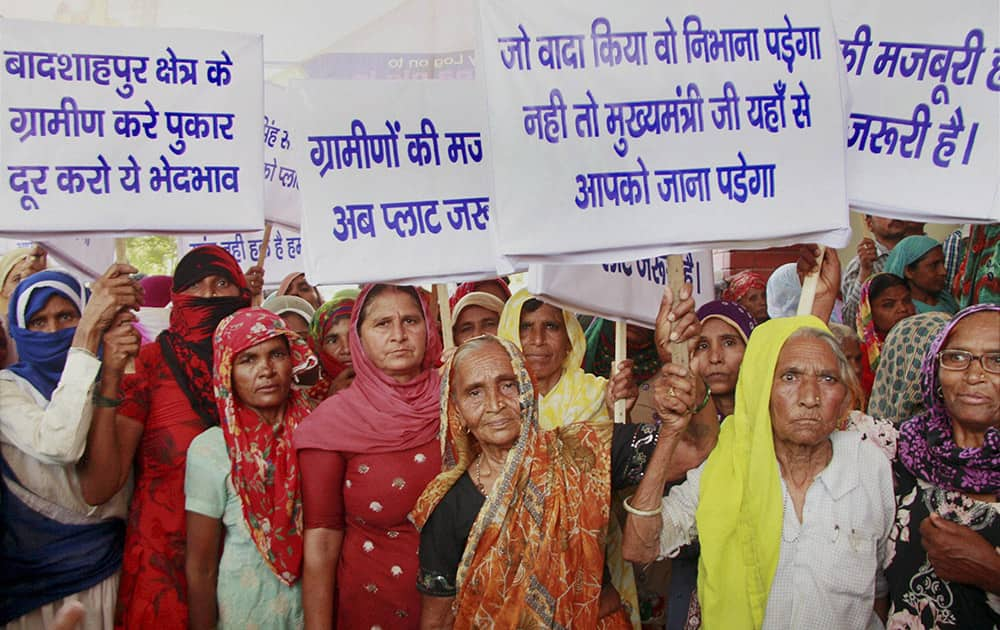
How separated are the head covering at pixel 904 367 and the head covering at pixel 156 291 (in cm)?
407

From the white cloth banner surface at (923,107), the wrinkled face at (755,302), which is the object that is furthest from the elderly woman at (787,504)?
the wrinkled face at (755,302)

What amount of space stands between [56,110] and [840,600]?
318 centimetres

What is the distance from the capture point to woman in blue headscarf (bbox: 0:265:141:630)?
3391 mm

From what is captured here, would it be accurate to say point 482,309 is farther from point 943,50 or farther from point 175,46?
point 943,50

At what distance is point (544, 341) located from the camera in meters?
4.06

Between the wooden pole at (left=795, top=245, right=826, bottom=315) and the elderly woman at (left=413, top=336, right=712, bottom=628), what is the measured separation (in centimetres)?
50

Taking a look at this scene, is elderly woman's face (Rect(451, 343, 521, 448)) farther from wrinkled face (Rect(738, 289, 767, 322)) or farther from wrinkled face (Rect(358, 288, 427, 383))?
wrinkled face (Rect(738, 289, 767, 322))

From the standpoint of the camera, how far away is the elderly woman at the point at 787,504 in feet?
9.25

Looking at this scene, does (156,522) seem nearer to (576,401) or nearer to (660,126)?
(576,401)

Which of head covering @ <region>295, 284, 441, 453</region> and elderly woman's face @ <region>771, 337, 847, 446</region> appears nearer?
elderly woman's face @ <region>771, 337, 847, 446</region>

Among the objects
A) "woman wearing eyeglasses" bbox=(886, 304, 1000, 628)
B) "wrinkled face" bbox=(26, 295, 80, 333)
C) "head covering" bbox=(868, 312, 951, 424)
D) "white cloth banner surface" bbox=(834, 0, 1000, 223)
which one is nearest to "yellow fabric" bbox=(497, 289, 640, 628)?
"woman wearing eyeglasses" bbox=(886, 304, 1000, 628)

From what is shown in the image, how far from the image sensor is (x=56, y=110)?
138 inches

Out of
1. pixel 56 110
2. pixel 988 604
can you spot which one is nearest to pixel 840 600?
pixel 988 604

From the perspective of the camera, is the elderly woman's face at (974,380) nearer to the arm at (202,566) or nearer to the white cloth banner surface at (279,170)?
the arm at (202,566)
